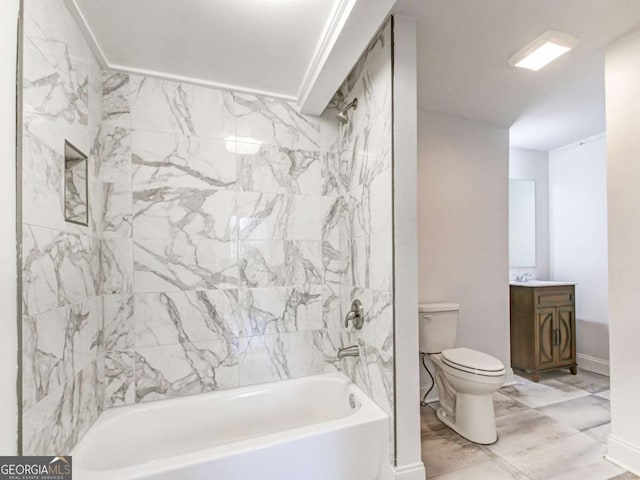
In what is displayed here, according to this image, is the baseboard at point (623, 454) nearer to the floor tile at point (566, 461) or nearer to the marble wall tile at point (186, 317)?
the floor tile at point (566, 461)

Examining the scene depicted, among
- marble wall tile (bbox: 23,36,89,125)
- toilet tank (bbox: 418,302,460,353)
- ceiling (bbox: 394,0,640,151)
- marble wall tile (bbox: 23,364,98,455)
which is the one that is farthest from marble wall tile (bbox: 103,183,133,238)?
toilet tank (bbox: 418,302,460,353)

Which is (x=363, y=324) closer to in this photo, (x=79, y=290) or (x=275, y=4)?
(x=79, y=290)

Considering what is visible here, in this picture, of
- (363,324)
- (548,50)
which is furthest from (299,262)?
(548,50)

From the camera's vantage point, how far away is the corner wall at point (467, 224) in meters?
2.65

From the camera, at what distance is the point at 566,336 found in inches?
116

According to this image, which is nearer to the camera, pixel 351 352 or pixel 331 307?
pixel 351 352

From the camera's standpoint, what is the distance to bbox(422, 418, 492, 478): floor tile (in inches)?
68.6

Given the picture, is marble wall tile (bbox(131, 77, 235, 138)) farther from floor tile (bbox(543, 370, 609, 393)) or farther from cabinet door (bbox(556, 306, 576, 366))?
floor tile (bbox(543, 370, 609, 393))

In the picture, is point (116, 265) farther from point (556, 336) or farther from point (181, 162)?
point (556, 336)

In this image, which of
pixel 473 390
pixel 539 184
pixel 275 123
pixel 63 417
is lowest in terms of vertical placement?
pixel 473 390

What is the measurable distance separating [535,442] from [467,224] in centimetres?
169

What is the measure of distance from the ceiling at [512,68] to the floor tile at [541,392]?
8.24 ft

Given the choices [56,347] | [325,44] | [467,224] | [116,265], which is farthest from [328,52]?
[467,224]

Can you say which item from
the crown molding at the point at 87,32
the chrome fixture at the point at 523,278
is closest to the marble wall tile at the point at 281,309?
the crown molding at the point at 87,32
